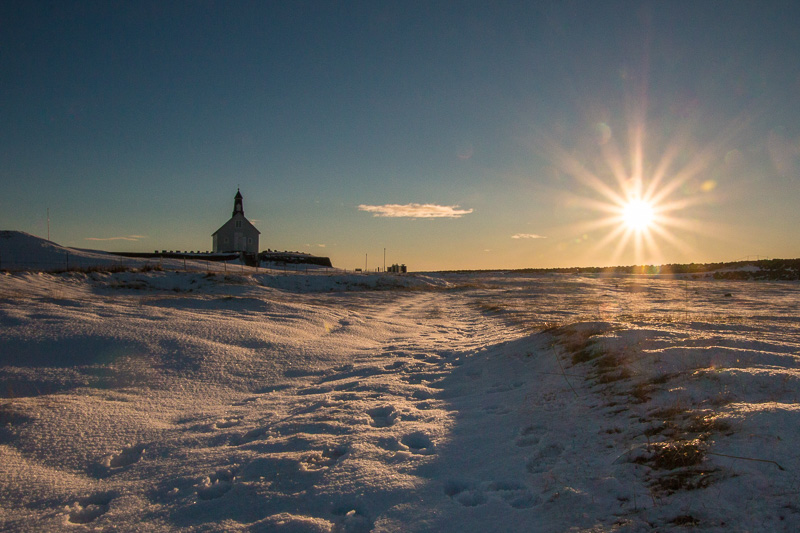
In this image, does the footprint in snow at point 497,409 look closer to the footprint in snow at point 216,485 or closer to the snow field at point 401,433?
the snow field at point 401,433

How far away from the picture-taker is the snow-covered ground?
2.58m

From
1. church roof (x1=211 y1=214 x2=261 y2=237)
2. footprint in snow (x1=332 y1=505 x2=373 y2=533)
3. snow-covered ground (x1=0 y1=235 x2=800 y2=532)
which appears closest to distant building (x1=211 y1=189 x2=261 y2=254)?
church roof (x1=211 y1=214 x2=261 y2=237)

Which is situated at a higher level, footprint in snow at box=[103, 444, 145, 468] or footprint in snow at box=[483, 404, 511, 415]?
footprint in snow at box=[483, 404, 511, 415]

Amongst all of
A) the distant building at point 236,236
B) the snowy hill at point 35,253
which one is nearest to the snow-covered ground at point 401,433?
the snowy hill at point 35,253

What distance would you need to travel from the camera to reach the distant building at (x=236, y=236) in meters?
59.4

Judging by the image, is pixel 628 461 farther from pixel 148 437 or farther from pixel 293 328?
pixel 293 328

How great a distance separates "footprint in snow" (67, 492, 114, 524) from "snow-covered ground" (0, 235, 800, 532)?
1 centimetres

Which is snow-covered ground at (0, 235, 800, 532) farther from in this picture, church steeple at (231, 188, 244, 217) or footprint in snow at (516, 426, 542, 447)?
church steeple at (231, 188, 244, 217)

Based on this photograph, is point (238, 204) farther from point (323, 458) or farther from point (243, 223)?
point (323, 458)

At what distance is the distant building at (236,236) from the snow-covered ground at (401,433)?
54204 millimetres

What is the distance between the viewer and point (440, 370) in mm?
6863

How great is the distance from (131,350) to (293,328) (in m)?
3.95

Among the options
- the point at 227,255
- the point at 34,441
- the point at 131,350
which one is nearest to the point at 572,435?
the point at 34,441

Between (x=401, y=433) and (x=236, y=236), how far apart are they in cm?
6036
